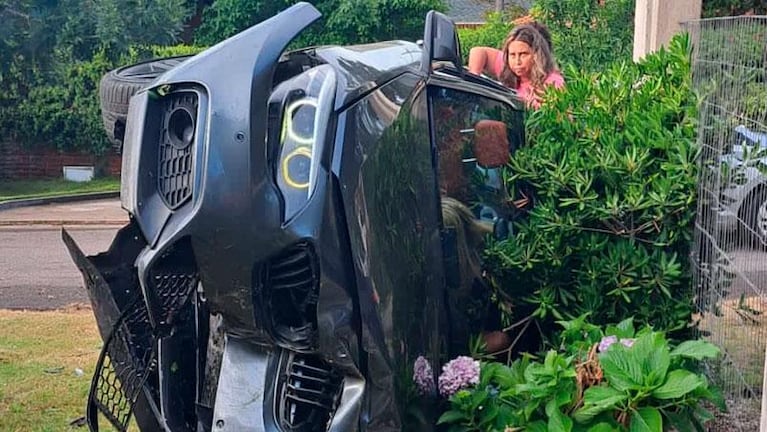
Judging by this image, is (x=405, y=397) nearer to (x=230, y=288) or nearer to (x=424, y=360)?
(x=424, y=360)

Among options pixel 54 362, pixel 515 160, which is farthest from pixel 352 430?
pixel 54 362

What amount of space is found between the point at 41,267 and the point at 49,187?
411 inches

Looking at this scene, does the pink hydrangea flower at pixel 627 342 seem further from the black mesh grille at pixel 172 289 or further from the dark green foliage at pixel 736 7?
the dark green foliage at pixel 736 7

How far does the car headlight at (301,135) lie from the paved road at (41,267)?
6253 mm

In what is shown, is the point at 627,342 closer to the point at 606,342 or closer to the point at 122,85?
the point at 606,342

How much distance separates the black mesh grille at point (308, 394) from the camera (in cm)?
252

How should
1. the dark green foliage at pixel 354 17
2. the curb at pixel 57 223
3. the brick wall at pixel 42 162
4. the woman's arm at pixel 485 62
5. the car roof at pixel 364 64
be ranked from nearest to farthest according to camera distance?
the car roof at pixel 364 64, the woman's arm at pixel 485 62, the curb at pixel 57 223, the brick wall at pixel 42 162, the dark green foliage at pixel 354 17

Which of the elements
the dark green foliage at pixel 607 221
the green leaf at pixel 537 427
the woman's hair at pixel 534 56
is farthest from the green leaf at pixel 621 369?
the woman's hair at pixel 534 56

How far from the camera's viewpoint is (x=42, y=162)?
70.1 feet

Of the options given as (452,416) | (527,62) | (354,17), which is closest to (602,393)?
(452,416)

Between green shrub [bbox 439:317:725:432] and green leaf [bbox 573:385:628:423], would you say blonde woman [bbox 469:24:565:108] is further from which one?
green leaf [bbox 573:385:628:423]

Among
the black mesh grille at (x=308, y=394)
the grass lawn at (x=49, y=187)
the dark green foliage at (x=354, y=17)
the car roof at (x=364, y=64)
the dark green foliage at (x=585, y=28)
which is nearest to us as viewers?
the black mesh grille at (x=308, y=394)

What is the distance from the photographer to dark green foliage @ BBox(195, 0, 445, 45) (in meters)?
21.7

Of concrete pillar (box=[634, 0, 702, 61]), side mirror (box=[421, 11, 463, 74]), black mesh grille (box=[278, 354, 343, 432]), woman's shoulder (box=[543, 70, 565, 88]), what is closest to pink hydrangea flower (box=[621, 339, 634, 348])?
black mesh grille (box=[278, 354, 343, 432])
